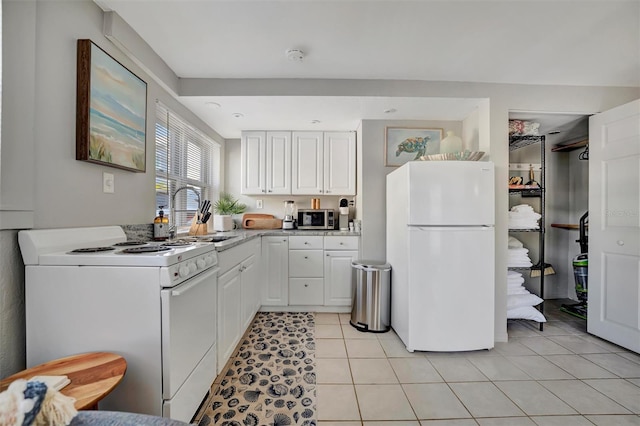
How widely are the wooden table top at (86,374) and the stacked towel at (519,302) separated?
9.65 feet

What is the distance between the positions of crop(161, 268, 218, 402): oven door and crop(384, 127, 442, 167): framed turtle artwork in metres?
2.20

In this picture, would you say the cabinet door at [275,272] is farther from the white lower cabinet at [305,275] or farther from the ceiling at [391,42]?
the ceiling at [391,42]

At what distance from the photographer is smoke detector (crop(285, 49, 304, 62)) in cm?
190

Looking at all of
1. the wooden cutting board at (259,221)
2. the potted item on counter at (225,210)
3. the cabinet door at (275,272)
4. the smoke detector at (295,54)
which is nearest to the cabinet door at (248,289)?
the cabinet door at (275,272)

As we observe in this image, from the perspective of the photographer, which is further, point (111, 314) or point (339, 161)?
point (339, 161)

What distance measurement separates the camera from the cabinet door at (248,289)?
7.36ft

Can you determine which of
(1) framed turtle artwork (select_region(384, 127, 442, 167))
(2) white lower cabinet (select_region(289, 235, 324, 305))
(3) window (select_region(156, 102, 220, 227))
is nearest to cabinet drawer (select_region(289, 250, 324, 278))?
(2) white lower cabinet (select_region(289, 235, 324, 305))

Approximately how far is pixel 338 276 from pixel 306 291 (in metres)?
0.39

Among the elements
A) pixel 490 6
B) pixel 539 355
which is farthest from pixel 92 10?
pixel 539 355

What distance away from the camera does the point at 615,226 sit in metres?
2.21

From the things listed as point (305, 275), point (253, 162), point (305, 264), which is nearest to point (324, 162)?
point (253, 162)

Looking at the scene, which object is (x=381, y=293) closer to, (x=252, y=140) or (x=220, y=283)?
(x=220, y=283)

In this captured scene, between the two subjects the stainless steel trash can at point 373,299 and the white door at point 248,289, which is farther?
the stainless steel trash can at point 373,299

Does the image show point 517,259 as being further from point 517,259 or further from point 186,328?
point 186,328
